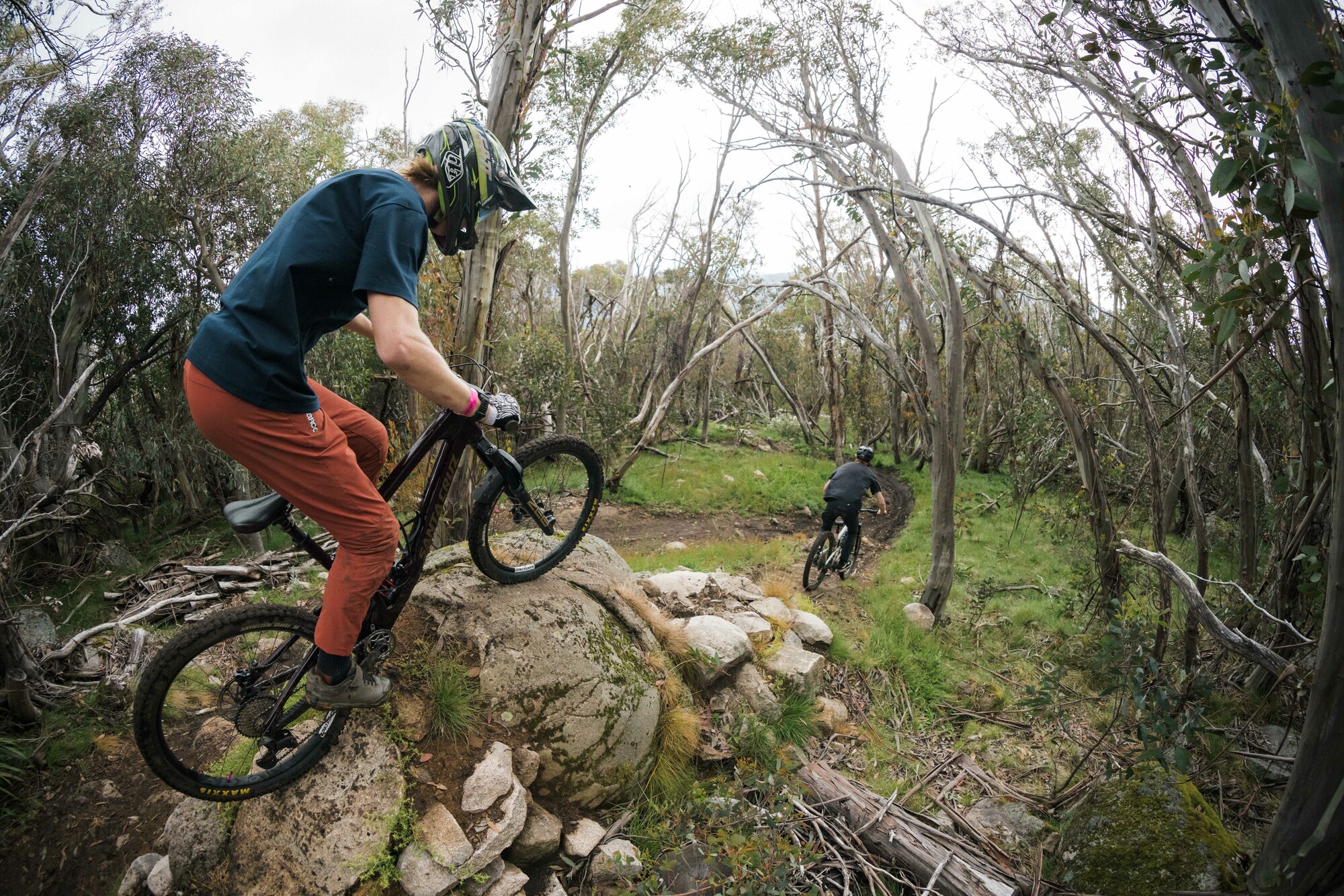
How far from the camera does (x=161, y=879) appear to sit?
2889mm

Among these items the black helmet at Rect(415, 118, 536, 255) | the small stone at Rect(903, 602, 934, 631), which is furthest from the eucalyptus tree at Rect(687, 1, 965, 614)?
the black helmet at Rect(415, 118, 536, 255)

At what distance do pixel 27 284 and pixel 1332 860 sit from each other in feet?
41.5

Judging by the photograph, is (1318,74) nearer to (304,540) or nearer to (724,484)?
(304,540)

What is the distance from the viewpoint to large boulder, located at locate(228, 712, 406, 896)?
2701 mm

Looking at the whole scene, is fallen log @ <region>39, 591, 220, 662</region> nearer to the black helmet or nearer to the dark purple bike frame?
the dark purple bike frame

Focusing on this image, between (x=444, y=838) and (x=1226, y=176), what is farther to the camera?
(x=444, y=838)

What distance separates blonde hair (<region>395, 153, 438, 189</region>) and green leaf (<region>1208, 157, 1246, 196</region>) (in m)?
2.71

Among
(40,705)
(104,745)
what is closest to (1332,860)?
(104,745)

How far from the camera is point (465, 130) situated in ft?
8.61

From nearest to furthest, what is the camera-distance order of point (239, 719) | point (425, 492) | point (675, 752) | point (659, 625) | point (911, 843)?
point (239, 719) → point (425, 492) → point (911, 843) → point (675, 752) → point (659, 625)

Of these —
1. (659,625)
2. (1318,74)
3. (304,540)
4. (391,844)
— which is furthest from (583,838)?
(1318,74)

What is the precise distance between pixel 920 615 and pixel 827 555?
1.43 metres

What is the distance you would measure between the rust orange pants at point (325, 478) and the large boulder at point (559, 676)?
965 mm

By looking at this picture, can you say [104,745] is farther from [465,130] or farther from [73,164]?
[73,164]
